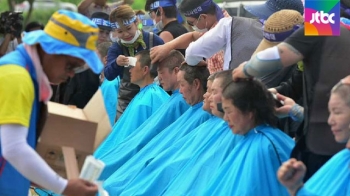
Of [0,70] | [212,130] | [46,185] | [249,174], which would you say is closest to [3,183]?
[46,185]

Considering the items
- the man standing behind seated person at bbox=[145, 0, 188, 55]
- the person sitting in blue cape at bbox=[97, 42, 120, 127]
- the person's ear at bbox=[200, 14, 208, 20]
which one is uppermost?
the person's ear at bbox=[200, 14, 208, 20]

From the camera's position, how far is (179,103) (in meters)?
7.11

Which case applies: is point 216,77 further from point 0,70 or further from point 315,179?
point 0,70

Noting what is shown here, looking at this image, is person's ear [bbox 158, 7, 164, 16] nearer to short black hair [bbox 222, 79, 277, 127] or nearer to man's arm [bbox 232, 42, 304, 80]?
short black hair [bbox 222, 79, 277, 127]

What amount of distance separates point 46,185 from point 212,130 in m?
2.20

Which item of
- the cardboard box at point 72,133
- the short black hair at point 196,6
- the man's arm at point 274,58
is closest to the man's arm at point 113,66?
the short black hair at point 196,6

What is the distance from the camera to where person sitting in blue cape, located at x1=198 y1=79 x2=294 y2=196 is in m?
4.87

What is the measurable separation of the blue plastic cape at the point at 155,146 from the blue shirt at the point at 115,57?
113 centimetres

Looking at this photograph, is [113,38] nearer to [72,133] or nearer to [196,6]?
[196,6]

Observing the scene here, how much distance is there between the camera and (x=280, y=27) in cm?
517

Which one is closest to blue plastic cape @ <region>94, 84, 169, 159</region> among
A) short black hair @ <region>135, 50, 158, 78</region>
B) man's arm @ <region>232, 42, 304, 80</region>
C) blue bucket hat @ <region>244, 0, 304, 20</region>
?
short black hair @ <region>135, 50, 158, 78</region>

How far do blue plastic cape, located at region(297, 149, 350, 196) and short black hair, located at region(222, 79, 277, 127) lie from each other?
34.7 inches

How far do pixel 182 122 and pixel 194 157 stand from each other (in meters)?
0.91

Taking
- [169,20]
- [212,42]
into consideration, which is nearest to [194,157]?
[212,42]
